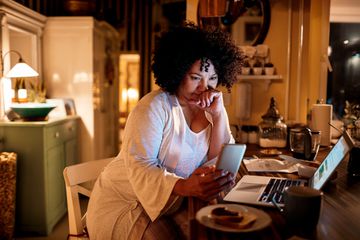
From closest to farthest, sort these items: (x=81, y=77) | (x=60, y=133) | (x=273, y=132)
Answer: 1. (x=273, y=132)
2. (x=60, y=133)
3. (x=81, y=77)

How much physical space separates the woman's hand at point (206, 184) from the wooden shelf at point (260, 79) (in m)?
1.58

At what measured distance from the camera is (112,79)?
5.04 m

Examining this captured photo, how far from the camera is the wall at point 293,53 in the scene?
2777mm

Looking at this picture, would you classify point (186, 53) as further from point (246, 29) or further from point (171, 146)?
point (246, 29)

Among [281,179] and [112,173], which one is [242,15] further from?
[112,173]

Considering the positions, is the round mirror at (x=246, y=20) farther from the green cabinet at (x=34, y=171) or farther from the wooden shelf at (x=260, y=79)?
the green cabinet at (x=34, y=171)

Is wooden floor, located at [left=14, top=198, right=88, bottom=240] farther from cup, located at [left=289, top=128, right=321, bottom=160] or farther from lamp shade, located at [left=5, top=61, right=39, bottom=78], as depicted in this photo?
cup, located at [left=289, top=128, right=321, bottom=160]

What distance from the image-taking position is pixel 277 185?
4.67ft

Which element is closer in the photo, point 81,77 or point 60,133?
point 60,133

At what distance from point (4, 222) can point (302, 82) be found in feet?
8.23

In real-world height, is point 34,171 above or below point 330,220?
below

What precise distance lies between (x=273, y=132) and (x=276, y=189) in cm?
113

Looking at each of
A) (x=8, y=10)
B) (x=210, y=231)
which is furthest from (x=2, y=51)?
(x=210, y=231)

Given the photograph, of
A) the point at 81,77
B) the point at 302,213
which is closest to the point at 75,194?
the point at 302,213
